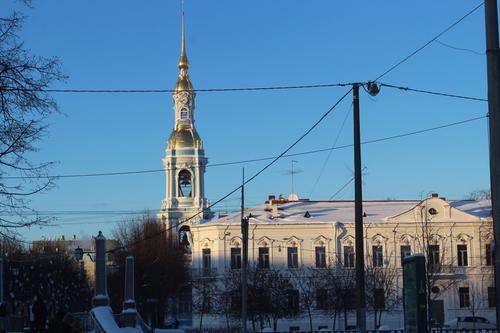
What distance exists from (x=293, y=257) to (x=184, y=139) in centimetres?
3497

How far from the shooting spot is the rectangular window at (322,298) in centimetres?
6469

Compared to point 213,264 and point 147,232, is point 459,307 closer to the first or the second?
point 213,264

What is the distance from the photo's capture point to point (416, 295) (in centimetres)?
1351

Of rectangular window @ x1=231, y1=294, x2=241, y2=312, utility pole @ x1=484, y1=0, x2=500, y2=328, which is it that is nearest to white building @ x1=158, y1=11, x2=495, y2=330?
rectangular window @ x1=231, y1=294, x2=241, y2=312

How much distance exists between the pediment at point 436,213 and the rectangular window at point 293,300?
30.6 feet

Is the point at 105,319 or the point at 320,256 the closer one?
the point at 105,319

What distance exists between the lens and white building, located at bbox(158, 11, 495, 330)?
66.8 meters

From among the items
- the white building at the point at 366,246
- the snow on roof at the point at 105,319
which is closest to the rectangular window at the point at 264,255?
the white building at the point at 366,246

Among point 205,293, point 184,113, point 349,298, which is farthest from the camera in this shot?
point 184,113

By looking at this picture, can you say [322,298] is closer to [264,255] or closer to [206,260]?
[264,255]

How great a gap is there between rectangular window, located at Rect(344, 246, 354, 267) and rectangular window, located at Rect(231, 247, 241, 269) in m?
8.34

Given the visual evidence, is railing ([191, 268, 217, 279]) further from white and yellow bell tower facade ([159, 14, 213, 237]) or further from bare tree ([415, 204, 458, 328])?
white and yellow bell tower facade ([159, 14, 213, 237])

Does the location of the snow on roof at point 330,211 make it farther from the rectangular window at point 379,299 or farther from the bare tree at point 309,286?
the rectangular window at point 379,299

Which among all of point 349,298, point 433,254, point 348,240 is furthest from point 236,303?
point 433,254
